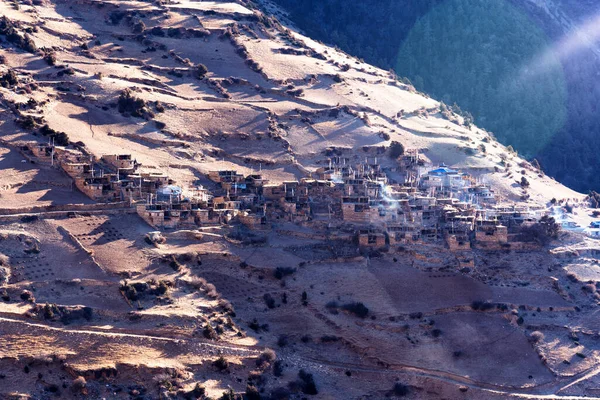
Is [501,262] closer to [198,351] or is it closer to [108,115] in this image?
[198,351]

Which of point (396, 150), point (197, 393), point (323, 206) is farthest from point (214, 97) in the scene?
point (197, 393)

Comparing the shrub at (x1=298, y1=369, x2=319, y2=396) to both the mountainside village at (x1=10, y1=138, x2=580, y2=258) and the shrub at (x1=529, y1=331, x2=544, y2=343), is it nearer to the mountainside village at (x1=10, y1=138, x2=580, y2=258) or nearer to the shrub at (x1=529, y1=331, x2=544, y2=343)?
the mountainside village at (x1=10, y1=138, x2=580, y2=258)

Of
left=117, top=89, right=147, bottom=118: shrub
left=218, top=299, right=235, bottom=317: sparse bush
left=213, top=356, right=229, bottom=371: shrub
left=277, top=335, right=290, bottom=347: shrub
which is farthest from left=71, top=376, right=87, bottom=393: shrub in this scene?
left=117, top=89, right=147, bottom=118: shrub

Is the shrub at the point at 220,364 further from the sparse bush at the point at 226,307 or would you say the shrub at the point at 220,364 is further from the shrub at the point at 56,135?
the shrub at the point at 56,135

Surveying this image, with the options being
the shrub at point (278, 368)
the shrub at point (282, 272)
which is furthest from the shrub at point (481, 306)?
the shrub at point (278, 368)

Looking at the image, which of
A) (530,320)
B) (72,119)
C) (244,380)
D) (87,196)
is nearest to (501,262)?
(530,320)

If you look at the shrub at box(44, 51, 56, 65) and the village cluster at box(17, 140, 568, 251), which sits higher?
the shrub at box(44, 51, 56, 65)
